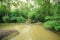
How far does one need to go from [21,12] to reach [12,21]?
2.27 metres

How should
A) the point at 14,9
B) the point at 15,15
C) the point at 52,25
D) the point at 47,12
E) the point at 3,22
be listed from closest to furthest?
the point at 52,25, the point at 47,12, the point at 3,22, the point at 15,15, the point at 14,9

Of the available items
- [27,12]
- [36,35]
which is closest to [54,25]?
[36,35]

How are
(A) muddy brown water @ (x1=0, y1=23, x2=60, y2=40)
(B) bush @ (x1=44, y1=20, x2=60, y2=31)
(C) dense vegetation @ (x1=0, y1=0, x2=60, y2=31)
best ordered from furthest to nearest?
(C) dense vegetation @ (x1=0, y1=0, x2=60, y2=31), (B) bush @ (x1=44, y1=20, x2=60, y2=31), (A) muddy brown water @ (x1=0, y1=23, x2=60, y2=40)

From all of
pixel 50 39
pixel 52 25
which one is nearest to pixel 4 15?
pixel 52 25

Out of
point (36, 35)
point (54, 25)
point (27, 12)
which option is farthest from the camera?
point (27, 12)

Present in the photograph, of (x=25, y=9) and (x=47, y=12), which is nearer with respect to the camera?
(x=47, y=12)

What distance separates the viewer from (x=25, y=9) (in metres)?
20.5

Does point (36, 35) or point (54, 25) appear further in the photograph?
point (54, 25)

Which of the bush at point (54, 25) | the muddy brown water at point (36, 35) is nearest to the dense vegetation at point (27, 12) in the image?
the bush at point (54, 25)

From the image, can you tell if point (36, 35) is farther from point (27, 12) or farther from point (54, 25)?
point (27, 12)

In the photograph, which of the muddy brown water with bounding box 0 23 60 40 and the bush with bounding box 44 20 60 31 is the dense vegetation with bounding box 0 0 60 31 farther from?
the muddy brown water with bounding box 0 23 60 40

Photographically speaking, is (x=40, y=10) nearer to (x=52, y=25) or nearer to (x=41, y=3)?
(x=41, y=3)

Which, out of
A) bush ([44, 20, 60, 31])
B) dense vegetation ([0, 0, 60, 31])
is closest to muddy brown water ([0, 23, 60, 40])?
bush ([44, 20, 60, 31])

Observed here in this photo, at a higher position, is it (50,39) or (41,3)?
(41,3)
